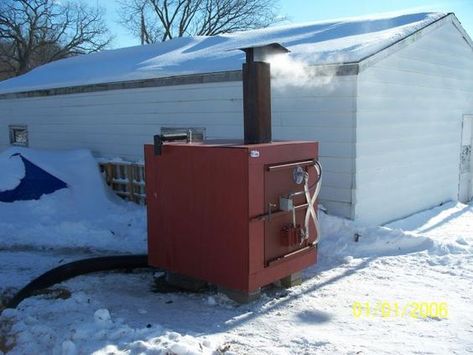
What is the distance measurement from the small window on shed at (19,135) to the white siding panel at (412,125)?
408 inches

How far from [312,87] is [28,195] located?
5.20 metres

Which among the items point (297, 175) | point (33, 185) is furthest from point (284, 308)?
point (33, 185)

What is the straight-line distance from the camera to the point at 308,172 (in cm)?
519

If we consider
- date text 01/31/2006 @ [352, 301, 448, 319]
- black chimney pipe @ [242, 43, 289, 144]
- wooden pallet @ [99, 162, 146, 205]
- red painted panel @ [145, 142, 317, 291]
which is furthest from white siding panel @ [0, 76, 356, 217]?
date text 01/31/2006 @ [352, 301, 448, 319]

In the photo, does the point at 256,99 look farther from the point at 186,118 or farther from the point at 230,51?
the point at 230,51

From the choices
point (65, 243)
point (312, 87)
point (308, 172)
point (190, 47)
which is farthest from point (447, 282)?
point (190, 47)

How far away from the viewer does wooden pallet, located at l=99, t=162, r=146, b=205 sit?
9422mm

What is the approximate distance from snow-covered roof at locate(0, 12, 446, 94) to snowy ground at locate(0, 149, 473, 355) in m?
2.69

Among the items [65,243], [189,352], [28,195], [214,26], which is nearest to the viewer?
[189,352]

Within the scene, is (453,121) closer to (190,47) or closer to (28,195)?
(190,47)

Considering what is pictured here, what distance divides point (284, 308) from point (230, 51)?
6249 millimetres

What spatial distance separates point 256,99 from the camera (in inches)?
197

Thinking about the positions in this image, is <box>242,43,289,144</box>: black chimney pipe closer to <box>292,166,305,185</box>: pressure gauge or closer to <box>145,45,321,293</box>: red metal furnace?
<box>145,45,321,293</box>: red metal furnace

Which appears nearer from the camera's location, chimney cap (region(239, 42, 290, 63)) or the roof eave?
chimney cap (region(239, 42, 290, 63))
